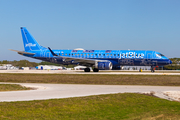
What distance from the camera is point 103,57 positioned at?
4956 cm

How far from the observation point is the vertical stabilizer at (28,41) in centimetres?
5378

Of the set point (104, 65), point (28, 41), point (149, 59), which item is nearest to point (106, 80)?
point (104, 65)

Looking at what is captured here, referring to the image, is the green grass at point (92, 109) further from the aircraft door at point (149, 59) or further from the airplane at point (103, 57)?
the aircraft door at point (149, 59)

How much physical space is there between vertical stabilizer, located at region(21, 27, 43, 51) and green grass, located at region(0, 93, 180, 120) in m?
41.3

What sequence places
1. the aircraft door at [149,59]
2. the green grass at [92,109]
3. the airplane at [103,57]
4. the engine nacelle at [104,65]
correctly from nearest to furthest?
the green grass at [92,109] → the engine nacelle at [104,65] → the airplane at [103,57] → the aircraft door at [149,59]

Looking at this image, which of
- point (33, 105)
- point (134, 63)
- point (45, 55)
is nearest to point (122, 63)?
point (134, 63)

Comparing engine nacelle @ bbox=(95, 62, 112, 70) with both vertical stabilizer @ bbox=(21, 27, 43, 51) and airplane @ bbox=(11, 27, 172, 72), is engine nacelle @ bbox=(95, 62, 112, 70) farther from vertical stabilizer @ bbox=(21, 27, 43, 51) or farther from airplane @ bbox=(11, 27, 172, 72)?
vertical stabilizer @ bbox=(21, 27, 43, 51)

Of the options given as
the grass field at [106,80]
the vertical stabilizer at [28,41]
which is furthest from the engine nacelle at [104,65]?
the vertical stabilizer at [28,41]

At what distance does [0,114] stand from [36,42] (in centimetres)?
4498

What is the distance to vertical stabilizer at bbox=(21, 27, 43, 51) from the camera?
5378 centimetres

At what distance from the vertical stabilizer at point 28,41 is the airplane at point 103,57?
1.19 m

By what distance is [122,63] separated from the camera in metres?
49.2

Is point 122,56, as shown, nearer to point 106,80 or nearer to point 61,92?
point 106,80

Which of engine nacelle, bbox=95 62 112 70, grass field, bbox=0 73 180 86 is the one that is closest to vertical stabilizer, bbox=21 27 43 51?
engine nacelle, bbox=95 62 112 70
